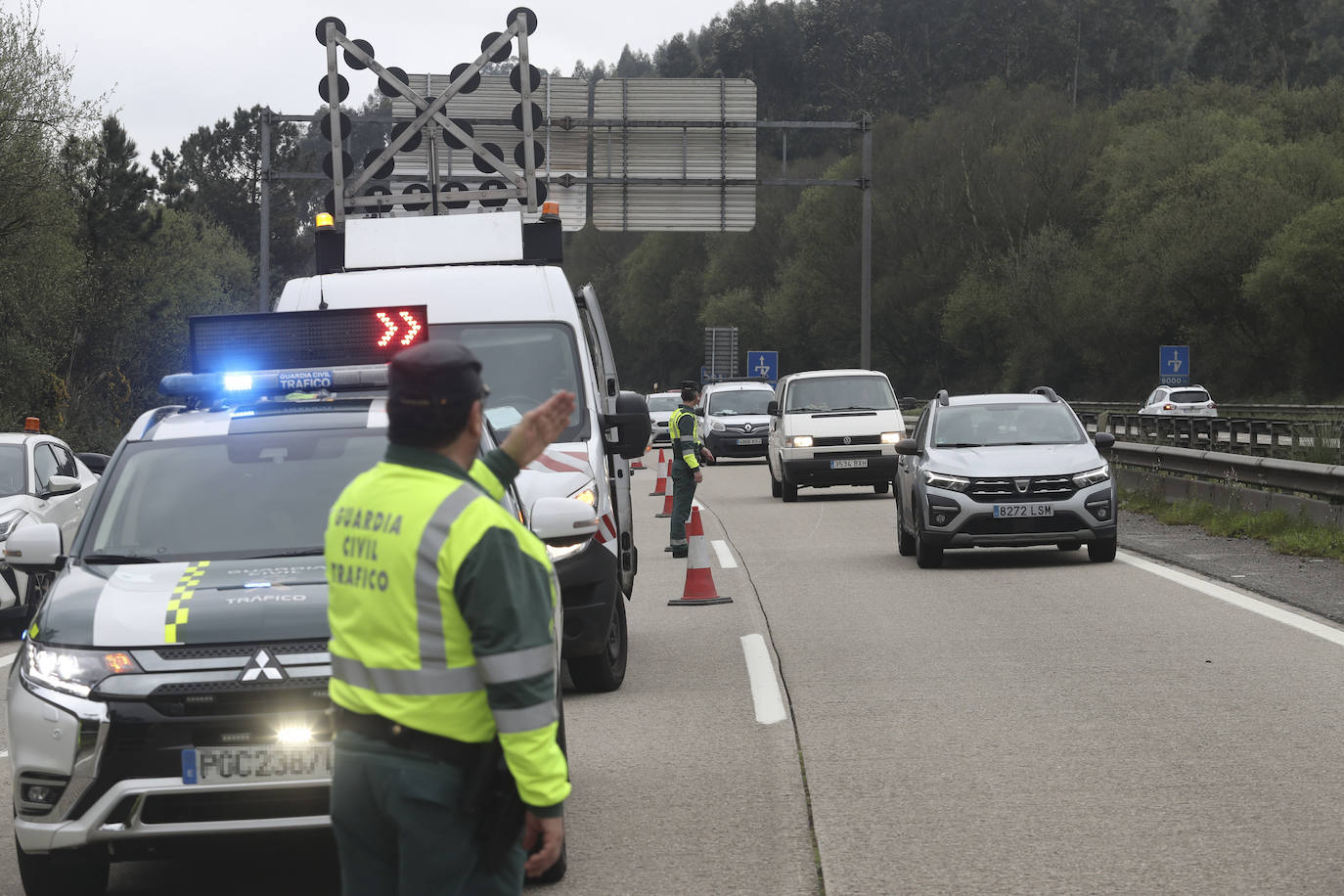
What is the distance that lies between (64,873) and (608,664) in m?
4.42

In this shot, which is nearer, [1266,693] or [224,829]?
[224,829]

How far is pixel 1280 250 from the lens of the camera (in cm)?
6381

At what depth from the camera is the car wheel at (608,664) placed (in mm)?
9758

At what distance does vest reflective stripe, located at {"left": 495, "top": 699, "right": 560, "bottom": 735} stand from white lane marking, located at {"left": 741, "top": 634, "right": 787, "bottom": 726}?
5.51 m

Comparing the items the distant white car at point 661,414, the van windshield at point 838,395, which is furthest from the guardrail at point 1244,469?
the distant white car at point 661,414

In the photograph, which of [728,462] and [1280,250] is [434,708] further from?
[1280,250]

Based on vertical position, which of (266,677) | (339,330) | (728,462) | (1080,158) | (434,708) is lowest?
(728,462)

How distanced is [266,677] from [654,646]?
640cm

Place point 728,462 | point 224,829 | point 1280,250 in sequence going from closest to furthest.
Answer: point 224,829 → point 728,462 → point 1280,250

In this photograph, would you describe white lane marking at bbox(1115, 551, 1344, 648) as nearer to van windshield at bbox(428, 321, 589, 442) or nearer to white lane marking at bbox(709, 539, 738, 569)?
white lane marking at bbox(709, 539, 738, 569)

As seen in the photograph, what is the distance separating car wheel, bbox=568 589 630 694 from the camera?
976 cm

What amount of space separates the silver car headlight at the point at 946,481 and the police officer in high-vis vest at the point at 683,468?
9.01ft

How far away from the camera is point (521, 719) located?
3.43 metres

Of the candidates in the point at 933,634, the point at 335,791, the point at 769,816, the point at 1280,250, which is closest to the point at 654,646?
the point at 933,634
